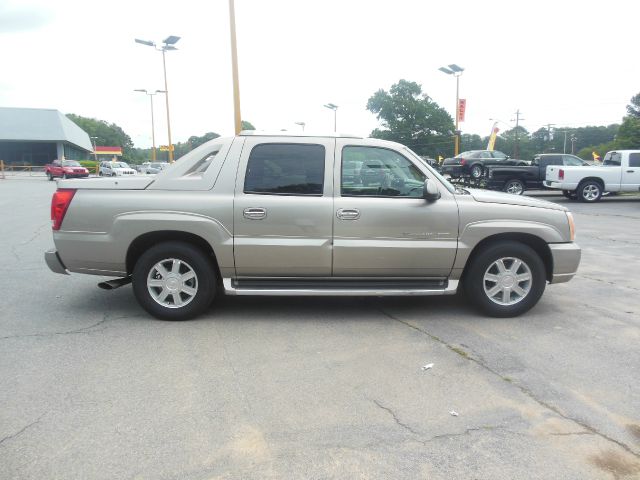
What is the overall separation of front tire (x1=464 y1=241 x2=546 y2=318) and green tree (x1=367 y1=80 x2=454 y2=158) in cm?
7215

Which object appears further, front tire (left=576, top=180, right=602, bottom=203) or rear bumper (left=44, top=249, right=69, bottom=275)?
front tire (left=576, top=180, right=602, bottom=203)

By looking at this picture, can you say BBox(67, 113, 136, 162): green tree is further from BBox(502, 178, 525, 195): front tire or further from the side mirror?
the side mirror

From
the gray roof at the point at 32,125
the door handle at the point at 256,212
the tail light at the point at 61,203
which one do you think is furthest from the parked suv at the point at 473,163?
the gray roof at the point at 32,125

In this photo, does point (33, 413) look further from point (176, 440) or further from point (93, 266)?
point (93, 266)

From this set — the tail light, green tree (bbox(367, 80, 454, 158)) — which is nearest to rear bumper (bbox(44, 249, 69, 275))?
the tail light

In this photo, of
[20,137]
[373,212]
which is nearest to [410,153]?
[373,212]

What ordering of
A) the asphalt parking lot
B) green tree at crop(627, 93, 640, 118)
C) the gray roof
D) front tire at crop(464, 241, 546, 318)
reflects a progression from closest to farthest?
the asphalt parking lot → front tire at crop(464, 241, 546, 318) → the gray roof → green tree at crop(627, 93, 640, 118)

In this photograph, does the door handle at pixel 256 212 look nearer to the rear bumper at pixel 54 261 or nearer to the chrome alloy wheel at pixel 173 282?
the chrome alloy wheel at pixel 173 282

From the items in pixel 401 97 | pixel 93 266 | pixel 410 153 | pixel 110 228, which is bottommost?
Result: pixel 93 266

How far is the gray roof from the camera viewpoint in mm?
59653

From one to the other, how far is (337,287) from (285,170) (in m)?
1.23

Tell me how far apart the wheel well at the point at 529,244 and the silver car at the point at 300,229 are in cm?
1

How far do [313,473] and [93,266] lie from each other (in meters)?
3.35

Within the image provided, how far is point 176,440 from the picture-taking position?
3.03 meters
